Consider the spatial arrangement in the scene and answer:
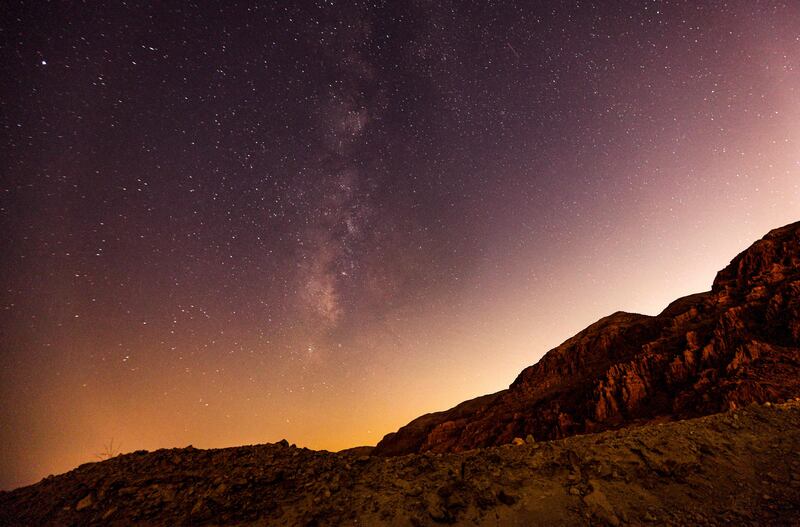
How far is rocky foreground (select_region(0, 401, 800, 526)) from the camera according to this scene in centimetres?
627

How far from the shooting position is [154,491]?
6.77m

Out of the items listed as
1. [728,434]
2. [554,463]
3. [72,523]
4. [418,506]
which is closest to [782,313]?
[728,434]

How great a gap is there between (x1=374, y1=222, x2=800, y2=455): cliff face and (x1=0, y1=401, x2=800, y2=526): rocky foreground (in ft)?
87.1

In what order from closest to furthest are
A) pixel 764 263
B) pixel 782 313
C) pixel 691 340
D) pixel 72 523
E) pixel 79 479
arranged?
pixel 72 523 → pixel 79 479 → pixel 782 313 → pixel 691 340 → pixel 764 263

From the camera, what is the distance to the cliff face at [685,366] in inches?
1115

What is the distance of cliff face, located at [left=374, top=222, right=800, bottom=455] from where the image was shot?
1115 inches

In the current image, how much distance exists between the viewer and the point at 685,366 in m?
35.2

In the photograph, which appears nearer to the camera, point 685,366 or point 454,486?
point 454,486

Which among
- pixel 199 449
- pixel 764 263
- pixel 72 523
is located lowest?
pixel 72 523

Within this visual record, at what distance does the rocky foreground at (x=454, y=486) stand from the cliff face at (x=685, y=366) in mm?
26556

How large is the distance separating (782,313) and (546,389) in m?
30.9

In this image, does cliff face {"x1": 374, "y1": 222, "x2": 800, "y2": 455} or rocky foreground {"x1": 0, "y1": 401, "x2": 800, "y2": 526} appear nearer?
rocky foreground {"x1": 0, "y1": 401, "x2": 800, "y2": 526}

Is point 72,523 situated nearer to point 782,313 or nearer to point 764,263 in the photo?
point 782,313

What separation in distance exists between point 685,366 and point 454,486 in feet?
136
